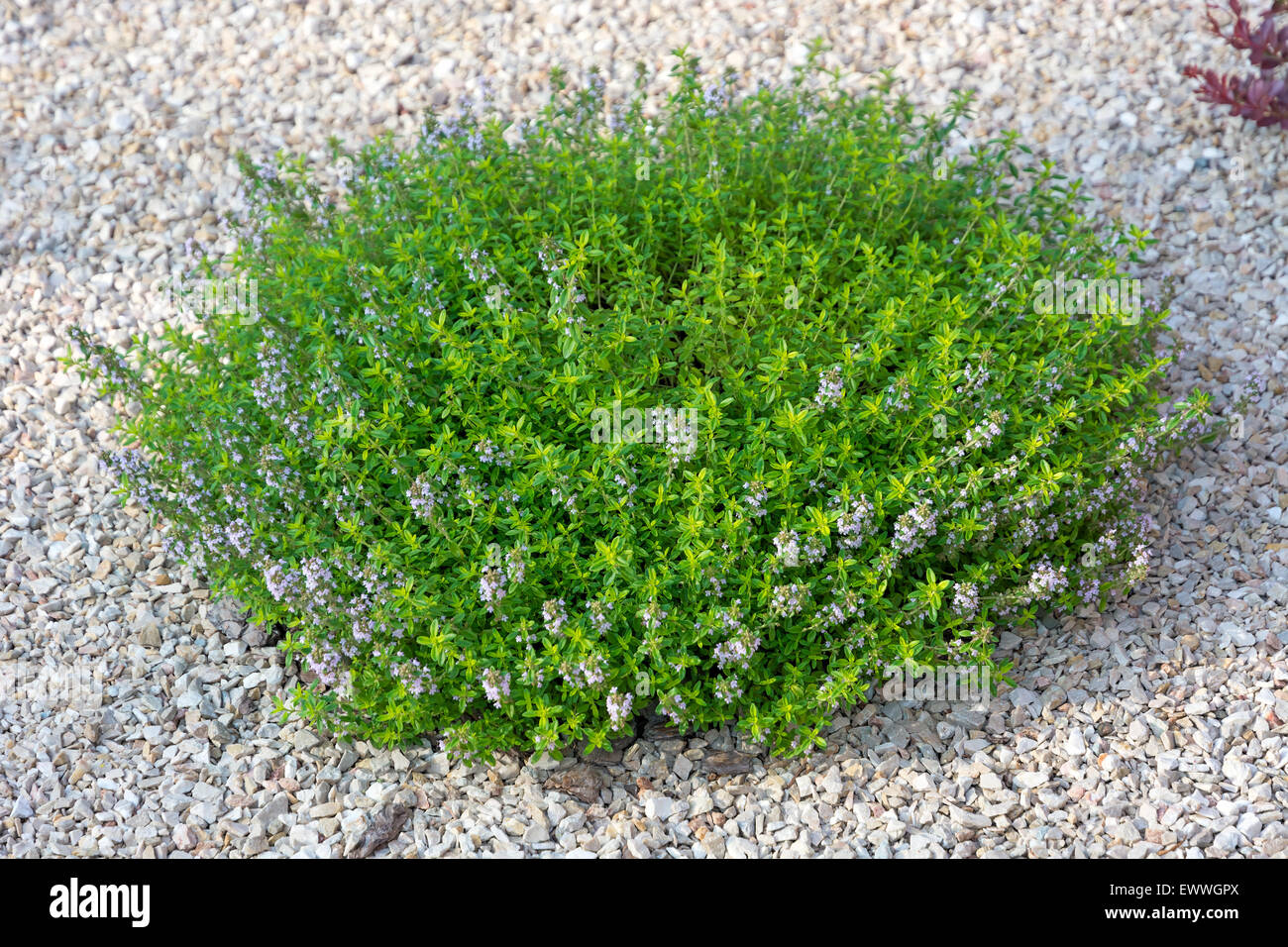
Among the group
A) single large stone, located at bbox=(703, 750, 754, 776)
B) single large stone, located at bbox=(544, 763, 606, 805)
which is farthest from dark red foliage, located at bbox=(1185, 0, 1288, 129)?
single large stone, located at bbox=(544, 763, 606, 805)

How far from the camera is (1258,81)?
6.14m

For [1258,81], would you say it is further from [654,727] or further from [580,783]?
[580,783]

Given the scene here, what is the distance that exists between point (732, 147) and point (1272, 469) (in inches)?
104

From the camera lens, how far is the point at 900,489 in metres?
3.96

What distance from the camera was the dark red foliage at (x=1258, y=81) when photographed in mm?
6094

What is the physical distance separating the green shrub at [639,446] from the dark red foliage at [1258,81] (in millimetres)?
1765

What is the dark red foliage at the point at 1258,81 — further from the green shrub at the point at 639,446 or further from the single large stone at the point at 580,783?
the single large stone at the point at 580,783

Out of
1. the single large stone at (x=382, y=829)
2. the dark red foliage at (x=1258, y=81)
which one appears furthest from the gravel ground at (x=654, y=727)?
the dark red foliage at (x=1258, y=81)

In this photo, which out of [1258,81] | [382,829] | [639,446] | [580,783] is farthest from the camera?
[1258,81]

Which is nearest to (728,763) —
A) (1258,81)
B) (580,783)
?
(580,783)

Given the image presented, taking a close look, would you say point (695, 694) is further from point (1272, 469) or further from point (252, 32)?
point (252, 32)

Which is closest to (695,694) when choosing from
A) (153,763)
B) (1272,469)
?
(153,763)

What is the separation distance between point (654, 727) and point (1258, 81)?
15.4ft

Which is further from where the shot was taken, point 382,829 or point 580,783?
point 580,783
